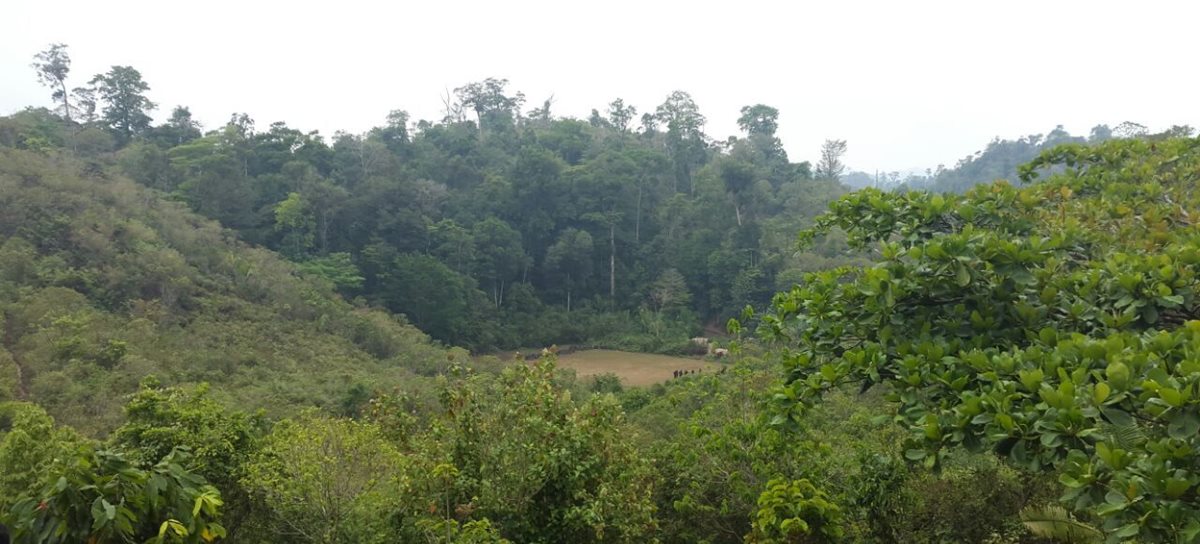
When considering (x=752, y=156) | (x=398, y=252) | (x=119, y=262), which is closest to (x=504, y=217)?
(x=398, y=252)

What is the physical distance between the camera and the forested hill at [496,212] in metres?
26.4

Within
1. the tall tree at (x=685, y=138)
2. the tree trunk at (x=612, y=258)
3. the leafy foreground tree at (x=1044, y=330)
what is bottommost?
the tree trunk at (x=612, y=258)

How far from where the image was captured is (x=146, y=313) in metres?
16.5

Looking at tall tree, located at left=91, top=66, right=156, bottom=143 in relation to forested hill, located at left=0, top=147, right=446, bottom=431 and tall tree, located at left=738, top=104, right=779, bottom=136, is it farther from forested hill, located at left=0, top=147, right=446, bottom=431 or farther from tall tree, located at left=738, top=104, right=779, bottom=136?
tall tree, located at left=738, top=104, right=779, bottom=136

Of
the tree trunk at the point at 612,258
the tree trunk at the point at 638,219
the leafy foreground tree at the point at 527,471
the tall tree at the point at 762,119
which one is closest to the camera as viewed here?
the leafy foreground tree at the point at 527,471

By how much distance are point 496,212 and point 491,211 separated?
47 centimetres

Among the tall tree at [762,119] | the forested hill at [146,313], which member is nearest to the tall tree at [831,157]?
the tall tree at [762,119]

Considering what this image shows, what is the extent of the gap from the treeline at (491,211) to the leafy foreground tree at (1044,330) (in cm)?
2349

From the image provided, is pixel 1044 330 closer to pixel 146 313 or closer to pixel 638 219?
pixel 146 313

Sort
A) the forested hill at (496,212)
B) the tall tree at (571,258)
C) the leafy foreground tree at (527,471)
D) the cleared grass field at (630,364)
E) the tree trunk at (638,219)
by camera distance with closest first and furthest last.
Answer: the leafy foreground tree at (527,471) < the cleared grass field at (630,364) < the forested hill at (496,212) < the tall tree at (571,258) < the tree trunk at (638,219)

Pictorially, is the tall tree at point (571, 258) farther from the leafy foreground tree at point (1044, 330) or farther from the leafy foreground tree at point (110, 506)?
the leafy foreground tree at point (110, 506)

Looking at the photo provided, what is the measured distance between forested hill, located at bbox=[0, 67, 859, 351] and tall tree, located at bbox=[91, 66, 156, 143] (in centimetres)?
8

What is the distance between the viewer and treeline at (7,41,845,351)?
2639 centimetres

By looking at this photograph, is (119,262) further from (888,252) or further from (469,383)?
(888,252)
